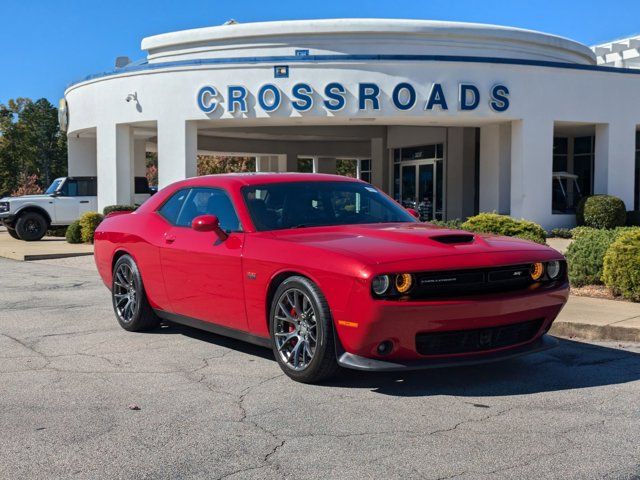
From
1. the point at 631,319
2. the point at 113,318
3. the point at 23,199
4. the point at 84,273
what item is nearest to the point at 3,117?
the point at 23,199

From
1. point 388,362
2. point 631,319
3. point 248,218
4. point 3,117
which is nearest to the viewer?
point 388,362

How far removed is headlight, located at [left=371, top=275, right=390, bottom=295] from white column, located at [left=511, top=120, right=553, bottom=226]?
55.7 feet

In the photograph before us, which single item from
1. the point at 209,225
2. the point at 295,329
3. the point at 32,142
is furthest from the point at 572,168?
the point at 32,142

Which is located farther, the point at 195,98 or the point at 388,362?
the point at 195,98

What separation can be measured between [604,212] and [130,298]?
16.4 m

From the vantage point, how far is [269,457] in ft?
12.9

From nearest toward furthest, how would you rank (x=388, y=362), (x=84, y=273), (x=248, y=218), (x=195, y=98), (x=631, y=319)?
(x=388, y=362) < (x=248, y=218) < (x=631, y=319) < (x=84, y=273) < (x=195, y=98)

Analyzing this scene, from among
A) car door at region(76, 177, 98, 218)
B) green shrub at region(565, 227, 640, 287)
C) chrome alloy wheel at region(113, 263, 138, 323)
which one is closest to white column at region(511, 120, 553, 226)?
green shrub at region(565, 227, 640, 287)

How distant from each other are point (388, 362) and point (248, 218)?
5.89 feet

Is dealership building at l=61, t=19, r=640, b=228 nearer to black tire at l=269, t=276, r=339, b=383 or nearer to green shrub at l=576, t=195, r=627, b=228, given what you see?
green shrub at l=576, t=195, r=627, b=228

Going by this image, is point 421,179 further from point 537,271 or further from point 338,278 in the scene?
point 338,278

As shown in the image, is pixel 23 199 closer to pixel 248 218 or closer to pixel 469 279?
pixel 248 218

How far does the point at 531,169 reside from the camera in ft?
68.5

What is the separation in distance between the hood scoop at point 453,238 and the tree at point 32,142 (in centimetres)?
4460
